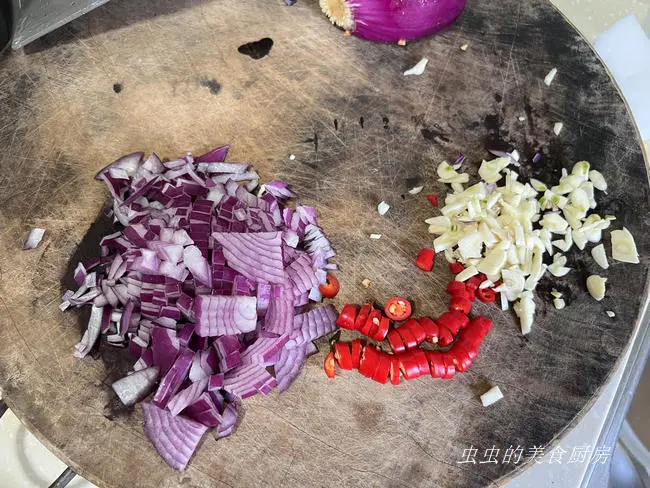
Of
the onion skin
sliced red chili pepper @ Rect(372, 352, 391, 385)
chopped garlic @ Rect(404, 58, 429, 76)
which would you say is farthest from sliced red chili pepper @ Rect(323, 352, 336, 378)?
the onion skin

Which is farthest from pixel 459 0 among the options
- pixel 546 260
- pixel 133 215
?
pixel 133 215

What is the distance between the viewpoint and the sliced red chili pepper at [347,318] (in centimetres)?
180

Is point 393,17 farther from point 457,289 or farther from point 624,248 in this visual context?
point 624,248

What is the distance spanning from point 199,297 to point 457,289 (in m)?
0.79

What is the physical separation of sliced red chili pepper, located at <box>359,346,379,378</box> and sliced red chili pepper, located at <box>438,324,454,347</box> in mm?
201

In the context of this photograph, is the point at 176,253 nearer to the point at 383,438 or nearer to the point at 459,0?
the point at 383,438

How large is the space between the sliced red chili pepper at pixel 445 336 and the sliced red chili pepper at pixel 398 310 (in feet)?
0.37

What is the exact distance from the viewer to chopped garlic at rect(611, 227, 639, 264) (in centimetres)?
188

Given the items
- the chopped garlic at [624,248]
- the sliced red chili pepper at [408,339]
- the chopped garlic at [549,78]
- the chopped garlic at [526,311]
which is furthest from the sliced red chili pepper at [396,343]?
the chopped garlic at [549,78]

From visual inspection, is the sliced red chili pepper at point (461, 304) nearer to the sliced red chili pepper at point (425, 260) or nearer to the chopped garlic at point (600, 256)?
the sliced red chili pepper at point (425, 260)

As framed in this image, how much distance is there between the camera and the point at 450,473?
64.7 inches

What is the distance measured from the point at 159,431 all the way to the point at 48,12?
1.50 metres

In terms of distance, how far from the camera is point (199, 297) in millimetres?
1700

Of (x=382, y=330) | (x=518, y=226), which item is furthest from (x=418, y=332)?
(x=518, y=226)
